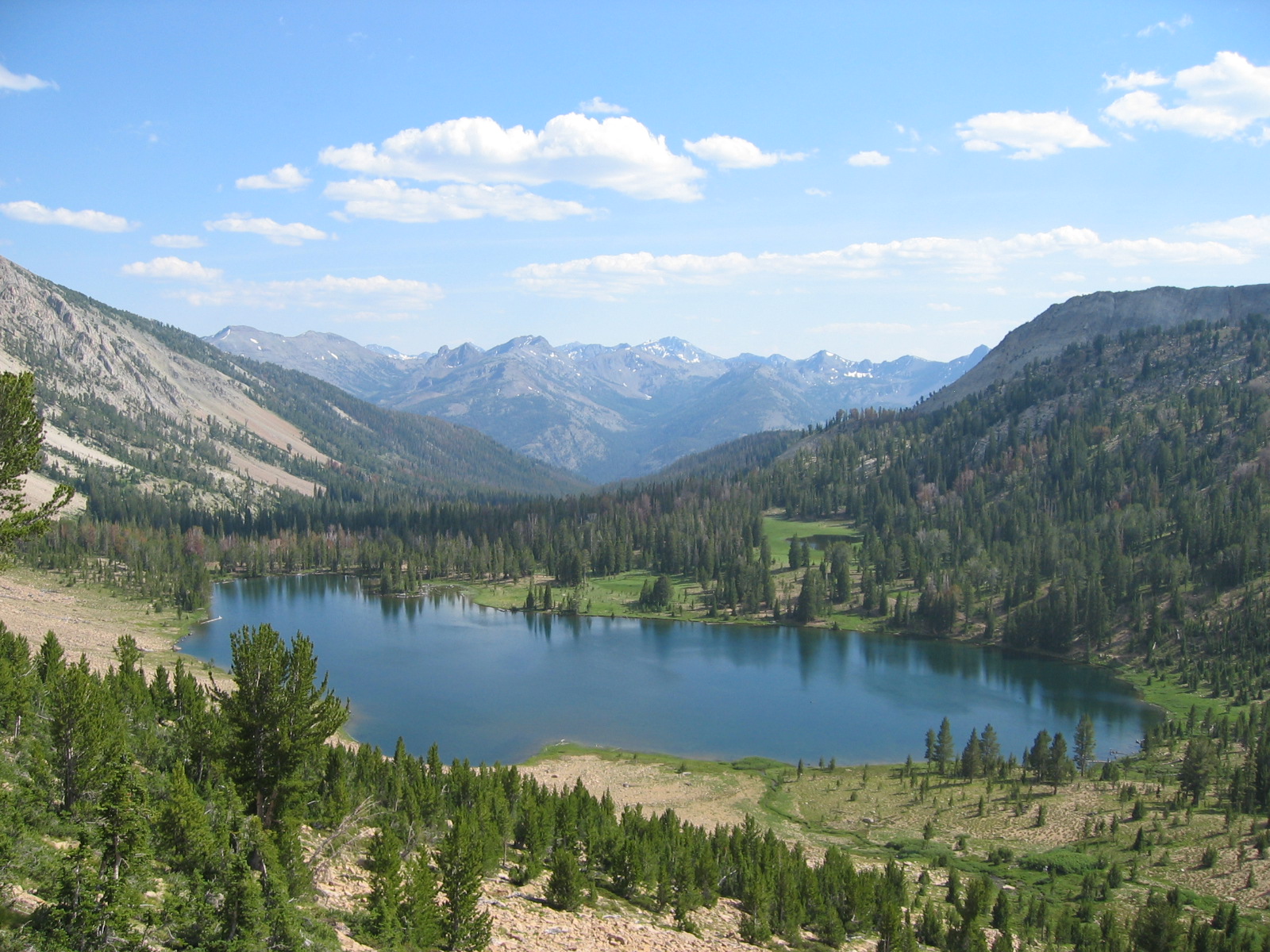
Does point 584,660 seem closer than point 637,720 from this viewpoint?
No

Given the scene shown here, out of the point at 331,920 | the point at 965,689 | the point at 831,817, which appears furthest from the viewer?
the point at 965,689

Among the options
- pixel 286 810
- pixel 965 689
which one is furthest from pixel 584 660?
pixel 286 810

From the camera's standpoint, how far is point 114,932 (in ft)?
56.5

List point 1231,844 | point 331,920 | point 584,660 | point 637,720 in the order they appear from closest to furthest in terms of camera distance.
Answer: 1. point 331,920
2. point 1231,844
3. point 637,720
4. point 584,660

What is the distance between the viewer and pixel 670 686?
98000mm

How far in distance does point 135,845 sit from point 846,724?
2991 inches

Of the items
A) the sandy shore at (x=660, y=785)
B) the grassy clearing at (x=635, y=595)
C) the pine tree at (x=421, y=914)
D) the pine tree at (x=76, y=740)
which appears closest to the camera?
the pine tree at (x=421, y=914)

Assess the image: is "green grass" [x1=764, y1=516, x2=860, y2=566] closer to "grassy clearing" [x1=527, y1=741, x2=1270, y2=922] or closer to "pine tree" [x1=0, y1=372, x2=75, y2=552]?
"grassy clearing" [x1=527, y1=741, x2=1270, y2=922]

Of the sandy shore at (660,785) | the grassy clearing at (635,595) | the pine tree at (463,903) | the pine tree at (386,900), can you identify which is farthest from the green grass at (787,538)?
the pine tree at (386,900)

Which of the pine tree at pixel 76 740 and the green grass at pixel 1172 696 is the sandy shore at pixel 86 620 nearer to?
the pine tree at pixel 76 740

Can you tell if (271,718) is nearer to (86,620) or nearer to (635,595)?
(86,620)

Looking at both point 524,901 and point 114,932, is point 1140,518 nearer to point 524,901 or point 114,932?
point 524,901

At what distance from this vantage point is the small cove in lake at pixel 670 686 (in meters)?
78.9

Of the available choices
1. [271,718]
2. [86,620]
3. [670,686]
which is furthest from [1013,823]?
[86,620]
